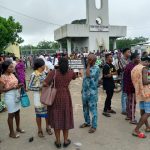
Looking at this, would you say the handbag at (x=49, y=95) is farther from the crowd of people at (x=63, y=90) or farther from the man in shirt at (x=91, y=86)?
the man in shirt at (x=91, y=86)

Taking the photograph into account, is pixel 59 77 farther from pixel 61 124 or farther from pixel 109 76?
pixel 109 76

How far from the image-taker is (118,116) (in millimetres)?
7066

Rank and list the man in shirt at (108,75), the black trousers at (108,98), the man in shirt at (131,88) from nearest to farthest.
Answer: the man in shirt at (131,88) → the man in shirt at (108,75) → the black trousers at (108,98)

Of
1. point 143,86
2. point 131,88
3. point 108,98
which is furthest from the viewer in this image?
point 108,98

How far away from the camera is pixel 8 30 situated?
2566cm


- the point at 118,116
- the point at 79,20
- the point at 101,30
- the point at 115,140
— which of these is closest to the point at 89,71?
the point at 115,140

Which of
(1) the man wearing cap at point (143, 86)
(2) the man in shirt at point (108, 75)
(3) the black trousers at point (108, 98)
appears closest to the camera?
(1) the man wearing cap at point (143, 86)

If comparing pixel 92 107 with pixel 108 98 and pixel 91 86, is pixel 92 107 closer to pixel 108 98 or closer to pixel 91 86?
pixel 91 86

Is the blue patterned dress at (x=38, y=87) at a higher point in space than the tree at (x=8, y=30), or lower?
lower

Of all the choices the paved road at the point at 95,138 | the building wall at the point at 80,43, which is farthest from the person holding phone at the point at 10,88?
the building wall at the point at 80,43

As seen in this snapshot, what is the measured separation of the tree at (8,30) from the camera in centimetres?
2488

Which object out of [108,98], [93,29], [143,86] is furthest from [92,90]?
[93,29]

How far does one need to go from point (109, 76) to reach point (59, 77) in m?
2.42

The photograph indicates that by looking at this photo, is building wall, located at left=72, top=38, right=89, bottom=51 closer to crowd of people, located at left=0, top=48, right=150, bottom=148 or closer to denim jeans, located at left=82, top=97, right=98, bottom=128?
crowd of people, located at left=0, top=48, right=150, bottom=148
